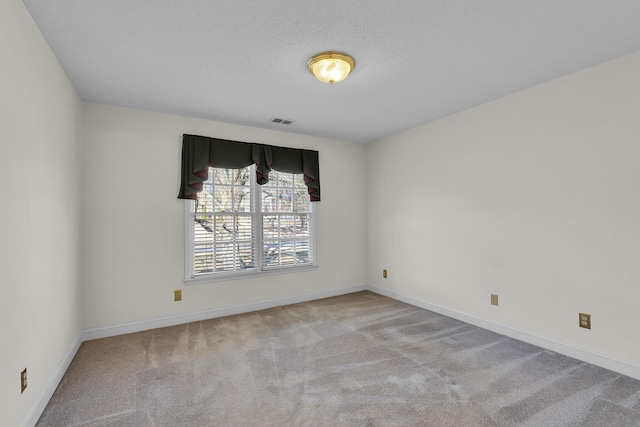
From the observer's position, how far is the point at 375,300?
172 inches

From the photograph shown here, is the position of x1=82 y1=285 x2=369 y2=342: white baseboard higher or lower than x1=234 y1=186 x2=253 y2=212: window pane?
lower

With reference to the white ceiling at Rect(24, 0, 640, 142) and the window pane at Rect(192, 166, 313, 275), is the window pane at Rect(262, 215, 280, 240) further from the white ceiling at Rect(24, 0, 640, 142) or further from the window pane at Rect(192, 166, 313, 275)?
the white ceiling at Rect(24, 0, 640, 142)

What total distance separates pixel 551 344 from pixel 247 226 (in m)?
3.47

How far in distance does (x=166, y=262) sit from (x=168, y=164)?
1.14 metres

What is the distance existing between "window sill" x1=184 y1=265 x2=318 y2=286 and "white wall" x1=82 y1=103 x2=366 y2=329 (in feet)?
0.19

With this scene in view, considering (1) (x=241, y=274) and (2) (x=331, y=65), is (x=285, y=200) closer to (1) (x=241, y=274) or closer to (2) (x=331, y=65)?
(1) (x=241, y=274)

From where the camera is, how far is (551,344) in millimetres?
2719

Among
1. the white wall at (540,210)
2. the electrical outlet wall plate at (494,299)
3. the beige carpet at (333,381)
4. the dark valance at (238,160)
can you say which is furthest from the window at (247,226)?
the electrical outlet wall plate at (494,299)

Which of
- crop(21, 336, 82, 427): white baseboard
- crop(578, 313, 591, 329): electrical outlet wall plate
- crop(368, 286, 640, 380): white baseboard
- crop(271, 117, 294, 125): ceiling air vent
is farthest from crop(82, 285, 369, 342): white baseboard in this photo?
crop(578, 313, 591, 329): electrical outlet wall plate

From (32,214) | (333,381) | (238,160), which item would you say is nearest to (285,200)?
(238,160)

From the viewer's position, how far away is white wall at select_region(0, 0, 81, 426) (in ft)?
5.02

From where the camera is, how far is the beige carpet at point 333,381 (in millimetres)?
1862

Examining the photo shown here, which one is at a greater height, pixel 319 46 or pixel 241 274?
pixel 319 46

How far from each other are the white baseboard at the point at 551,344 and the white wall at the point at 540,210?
0.05 metres
